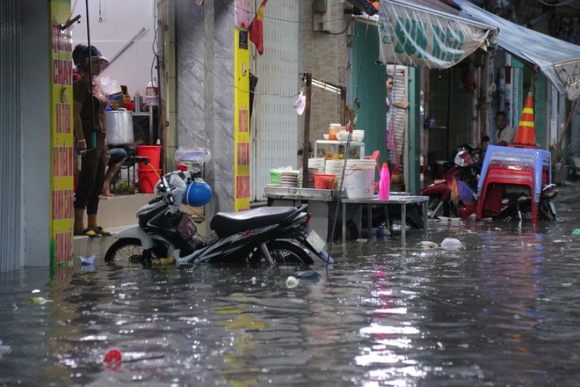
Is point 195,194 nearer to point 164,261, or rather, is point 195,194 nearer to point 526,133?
point 164,261

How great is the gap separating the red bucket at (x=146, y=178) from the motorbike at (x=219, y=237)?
3.27m

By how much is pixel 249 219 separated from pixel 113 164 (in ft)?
11.0

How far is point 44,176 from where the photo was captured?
442 inches

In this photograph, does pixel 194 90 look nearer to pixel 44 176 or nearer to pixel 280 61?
pixel 280 61

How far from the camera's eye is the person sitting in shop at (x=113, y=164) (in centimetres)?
1373

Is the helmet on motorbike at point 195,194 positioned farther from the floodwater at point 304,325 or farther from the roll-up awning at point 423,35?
the roll-up awning at point 423,35

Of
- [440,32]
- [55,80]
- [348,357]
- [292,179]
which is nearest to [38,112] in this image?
[55,80]

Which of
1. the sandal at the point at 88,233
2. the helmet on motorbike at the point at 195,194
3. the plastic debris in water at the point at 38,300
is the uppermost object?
the helmet on motorbike at the point at 195,194

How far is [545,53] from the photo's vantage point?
18891 millimetres

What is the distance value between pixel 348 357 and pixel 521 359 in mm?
1039

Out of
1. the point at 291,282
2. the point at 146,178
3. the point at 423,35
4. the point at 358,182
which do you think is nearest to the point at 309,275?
the point at 291,282

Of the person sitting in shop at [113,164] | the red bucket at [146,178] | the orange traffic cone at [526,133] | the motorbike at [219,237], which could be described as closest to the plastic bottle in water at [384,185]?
the motorbike at [219,237]

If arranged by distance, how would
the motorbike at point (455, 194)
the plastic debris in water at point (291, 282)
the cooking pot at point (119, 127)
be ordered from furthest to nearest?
the motorbike at point (455, 194) < the cooking pot at point (119, 127) < the plastic debris in water at point (291, 282)

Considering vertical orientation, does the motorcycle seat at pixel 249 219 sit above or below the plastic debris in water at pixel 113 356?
above
